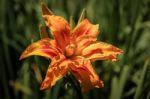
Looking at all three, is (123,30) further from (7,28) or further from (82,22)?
(82,22)

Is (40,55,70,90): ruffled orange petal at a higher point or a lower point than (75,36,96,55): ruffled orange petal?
lower

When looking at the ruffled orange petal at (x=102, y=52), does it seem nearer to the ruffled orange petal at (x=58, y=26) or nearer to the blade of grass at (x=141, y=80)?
the ruffled orange petal at (x=58, y=26)

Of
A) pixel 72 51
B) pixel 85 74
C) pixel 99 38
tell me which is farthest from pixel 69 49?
pixel 99 38

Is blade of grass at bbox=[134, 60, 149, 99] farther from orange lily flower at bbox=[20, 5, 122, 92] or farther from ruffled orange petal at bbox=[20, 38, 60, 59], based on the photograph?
ruffled orange petal at bbox=[20, 38, 60, 59]

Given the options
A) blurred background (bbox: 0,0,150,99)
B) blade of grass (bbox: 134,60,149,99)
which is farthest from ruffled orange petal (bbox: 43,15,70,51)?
blurred background (bbox: 0,0,150,99)

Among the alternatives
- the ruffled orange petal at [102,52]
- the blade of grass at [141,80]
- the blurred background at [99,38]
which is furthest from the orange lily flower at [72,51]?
the blurred background at [99,38]
